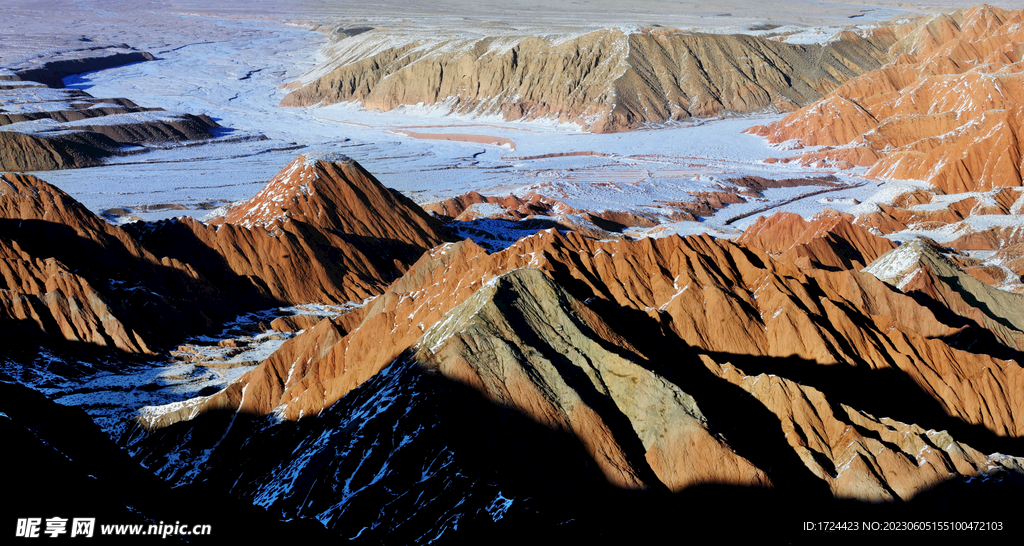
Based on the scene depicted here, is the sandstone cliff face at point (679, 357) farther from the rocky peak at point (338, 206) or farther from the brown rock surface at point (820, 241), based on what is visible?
the rocky peak at point (338, 206)

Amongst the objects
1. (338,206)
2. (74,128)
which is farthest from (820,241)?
(74,128)

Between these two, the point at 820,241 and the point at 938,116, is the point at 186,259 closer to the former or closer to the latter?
the point at 820,241

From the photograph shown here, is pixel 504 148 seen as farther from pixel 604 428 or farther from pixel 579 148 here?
pixel 604 428

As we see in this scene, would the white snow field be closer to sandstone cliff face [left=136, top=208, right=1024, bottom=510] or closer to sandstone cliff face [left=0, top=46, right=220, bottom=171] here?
sandstone cliff face [left=0, top=46, right=220, bottom=171]

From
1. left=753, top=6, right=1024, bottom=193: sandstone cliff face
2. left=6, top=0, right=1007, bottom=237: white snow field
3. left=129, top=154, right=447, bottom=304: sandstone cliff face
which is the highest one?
left=753, top=6, right=1024, bottom=193: sandstone cliff face

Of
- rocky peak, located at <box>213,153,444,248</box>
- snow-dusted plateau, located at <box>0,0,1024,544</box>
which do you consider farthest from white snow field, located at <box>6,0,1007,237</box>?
rocky peak, located at <box>213,153,444,248</box>

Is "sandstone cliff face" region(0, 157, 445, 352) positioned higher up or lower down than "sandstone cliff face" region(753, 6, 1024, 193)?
lower down

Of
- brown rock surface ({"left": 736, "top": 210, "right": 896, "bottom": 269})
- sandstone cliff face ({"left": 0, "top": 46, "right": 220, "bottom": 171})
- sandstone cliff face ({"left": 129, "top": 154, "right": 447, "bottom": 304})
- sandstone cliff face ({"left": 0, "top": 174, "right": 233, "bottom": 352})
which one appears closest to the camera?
sandstone cliff face ({"left": 0, "top": 174, "right": 233, "bottom": 352})
